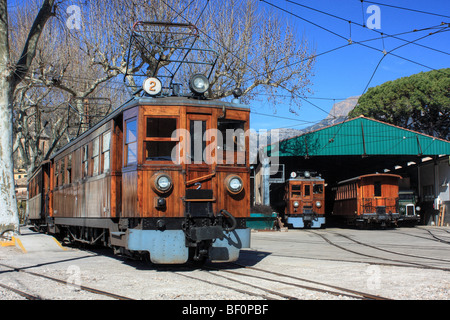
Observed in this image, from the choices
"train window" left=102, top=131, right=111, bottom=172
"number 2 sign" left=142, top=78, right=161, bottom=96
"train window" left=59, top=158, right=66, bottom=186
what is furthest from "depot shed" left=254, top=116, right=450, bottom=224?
"number 2 sign" left=142, top=78, right=161, bottom=96

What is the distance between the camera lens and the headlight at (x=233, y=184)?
826cm

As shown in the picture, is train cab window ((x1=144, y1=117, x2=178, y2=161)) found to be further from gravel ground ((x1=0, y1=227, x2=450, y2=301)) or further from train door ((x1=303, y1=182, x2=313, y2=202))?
train door ((x1=303, y1=182, x2=313, y2=202))

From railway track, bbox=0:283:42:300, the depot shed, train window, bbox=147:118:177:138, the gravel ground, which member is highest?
the depot shed

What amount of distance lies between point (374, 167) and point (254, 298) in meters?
31.9

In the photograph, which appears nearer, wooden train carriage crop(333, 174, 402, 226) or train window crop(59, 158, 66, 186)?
train window crop(59, 158, 66, 186)

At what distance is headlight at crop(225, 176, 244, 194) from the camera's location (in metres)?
8.26

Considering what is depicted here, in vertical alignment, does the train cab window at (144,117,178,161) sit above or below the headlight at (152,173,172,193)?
above

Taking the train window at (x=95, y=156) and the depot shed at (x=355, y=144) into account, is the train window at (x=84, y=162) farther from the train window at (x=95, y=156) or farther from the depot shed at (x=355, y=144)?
the depot shed at (x=355, y=144)

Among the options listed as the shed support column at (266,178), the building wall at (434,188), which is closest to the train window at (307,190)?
the shed support column at (266,178)

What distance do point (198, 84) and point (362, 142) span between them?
2116 cm

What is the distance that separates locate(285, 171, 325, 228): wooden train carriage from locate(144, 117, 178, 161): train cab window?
19.8 metres

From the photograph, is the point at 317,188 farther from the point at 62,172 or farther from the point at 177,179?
the point at 177,179

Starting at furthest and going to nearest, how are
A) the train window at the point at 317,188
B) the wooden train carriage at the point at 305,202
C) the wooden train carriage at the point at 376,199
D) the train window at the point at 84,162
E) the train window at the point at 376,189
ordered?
the train window at the point at 317,188
the wooden train carriage at the point at 305,202
the train window at the point at 376,189
the wooden train carriage at the point at 376,199
the train window at the point at 84,162

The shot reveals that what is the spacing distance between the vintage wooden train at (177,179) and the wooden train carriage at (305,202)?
756 inches
